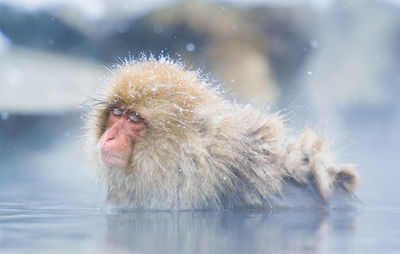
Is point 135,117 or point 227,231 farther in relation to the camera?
point 135,117

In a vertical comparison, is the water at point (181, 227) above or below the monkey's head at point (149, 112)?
below

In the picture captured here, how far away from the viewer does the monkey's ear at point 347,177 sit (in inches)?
139

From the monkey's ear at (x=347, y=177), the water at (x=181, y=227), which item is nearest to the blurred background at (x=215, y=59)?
the water at (x=181, y=227)

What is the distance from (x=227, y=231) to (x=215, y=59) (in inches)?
315

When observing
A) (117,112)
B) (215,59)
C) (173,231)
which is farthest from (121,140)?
(215,59)

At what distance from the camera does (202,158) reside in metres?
3.06

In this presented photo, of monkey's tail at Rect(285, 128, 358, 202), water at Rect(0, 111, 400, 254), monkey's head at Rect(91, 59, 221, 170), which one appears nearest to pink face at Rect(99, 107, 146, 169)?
monkey's head at Rect(91, 59, 221, 170)

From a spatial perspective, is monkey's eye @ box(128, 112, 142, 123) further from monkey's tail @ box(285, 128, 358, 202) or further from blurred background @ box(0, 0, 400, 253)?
blurred background @ box(0, 0, 400, 253)

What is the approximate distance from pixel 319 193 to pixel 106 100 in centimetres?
145

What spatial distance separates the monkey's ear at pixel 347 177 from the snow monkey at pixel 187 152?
11 centimetres

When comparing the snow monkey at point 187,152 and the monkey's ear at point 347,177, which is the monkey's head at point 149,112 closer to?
the snow monkey at point 187,152

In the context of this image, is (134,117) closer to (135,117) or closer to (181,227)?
(135,117)

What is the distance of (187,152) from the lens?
121 inches

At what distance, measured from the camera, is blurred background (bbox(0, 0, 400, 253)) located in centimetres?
923
